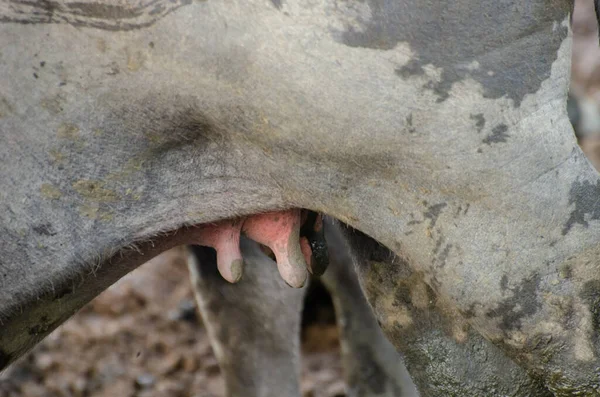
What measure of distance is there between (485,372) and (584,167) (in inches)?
15.6

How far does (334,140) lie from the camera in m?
1.40

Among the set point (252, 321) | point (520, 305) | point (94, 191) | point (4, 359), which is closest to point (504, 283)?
point (520, 305)

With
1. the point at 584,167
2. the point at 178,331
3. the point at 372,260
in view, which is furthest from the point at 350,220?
the point at 178,331

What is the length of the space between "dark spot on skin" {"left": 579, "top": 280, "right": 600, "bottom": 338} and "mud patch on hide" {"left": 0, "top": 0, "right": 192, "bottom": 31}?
66 centimetres

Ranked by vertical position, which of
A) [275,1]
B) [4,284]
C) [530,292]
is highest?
[275,1]

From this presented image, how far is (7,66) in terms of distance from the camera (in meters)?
1.50

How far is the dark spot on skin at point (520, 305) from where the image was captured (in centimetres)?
140

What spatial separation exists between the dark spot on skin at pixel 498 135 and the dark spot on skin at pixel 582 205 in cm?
12

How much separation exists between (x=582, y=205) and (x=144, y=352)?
2210 mm

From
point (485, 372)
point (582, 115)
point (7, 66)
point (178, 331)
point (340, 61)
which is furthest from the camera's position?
point (582, 115)

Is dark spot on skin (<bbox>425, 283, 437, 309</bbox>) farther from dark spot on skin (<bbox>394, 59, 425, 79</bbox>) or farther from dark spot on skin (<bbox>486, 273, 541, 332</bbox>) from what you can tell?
dark spot on skin (<bbox>394, 59, 425, 79</bbox>)

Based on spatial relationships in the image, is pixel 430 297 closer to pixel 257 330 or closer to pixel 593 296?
pixel 593 296

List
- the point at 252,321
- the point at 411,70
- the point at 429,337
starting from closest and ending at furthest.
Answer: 1. the point at 411,70
2. the point at 429,337
3. the point at 252,321

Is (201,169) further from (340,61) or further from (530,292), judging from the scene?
(530,292)
